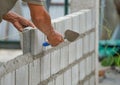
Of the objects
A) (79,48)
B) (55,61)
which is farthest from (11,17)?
(79,48)

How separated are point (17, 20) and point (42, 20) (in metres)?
0.41

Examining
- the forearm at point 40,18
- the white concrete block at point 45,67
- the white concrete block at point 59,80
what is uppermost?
the forearm at point 40,18

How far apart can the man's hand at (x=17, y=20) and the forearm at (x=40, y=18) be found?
31 centimetres

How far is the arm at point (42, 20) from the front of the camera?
2770 millimetres

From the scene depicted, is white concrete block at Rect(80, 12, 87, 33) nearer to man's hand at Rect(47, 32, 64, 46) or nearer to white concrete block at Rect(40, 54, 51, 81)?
white concrete block at Rect(40, 54, 51, 81)

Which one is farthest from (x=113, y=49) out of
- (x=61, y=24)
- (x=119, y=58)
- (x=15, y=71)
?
(x=15, y=71)

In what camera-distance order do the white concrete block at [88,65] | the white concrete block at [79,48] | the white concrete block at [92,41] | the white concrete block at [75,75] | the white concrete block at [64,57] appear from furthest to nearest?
the white concrete block at [92,41]
the white concrete block at [88,65]
the white concrete block at [79,48]
the white concrete block at [75,75]
the white concrete block at [64,57]

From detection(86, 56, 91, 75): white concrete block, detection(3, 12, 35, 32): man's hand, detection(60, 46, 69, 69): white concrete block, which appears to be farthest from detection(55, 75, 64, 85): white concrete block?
detection(86, 56, 91, 75): white concrete block

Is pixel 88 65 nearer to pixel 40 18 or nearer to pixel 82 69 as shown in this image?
pixel 82 69

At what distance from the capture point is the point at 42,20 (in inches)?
111

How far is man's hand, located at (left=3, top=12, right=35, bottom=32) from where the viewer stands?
310 centimetres

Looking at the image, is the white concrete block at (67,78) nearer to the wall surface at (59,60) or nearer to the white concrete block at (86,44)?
the wall surface at (59,60)

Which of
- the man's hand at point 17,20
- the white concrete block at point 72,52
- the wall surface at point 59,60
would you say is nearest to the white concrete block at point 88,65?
the wall surface at point 59,60

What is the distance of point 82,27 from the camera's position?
493 cm
